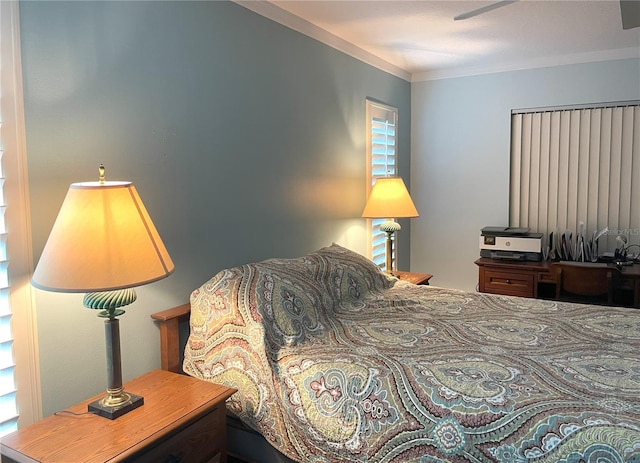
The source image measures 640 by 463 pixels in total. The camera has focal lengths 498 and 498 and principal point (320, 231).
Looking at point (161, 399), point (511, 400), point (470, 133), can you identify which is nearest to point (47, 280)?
point (161, 399)

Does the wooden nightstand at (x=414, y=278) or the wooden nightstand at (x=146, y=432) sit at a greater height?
the wooden nightstand at (x=414, y=278)

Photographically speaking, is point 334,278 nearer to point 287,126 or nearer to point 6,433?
point 287,126

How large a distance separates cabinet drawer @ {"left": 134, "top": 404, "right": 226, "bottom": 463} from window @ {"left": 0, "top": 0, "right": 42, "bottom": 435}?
0.53 metres

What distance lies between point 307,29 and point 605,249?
300 cm

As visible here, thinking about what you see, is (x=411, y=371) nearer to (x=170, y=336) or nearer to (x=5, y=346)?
(x=170, y=336)

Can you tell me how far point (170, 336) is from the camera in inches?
85.4

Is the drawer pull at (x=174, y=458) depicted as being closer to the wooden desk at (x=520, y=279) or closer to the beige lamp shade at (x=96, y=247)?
the beige lamp shade at (x=96, y=247)

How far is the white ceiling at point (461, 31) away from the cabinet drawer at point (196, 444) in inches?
80.9

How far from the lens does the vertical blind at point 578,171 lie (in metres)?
4.03

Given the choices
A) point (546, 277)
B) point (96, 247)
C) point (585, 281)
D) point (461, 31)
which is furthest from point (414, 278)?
point (96, 247)

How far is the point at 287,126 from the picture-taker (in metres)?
3.01

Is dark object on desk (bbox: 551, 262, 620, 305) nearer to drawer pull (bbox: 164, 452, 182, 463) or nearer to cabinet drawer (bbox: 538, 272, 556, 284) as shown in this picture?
cabinet drawer (bbox: 538, 272, 556, 284)

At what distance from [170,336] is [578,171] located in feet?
11.9

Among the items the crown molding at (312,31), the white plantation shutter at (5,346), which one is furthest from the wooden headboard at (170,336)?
the crown molding at (312,31)
